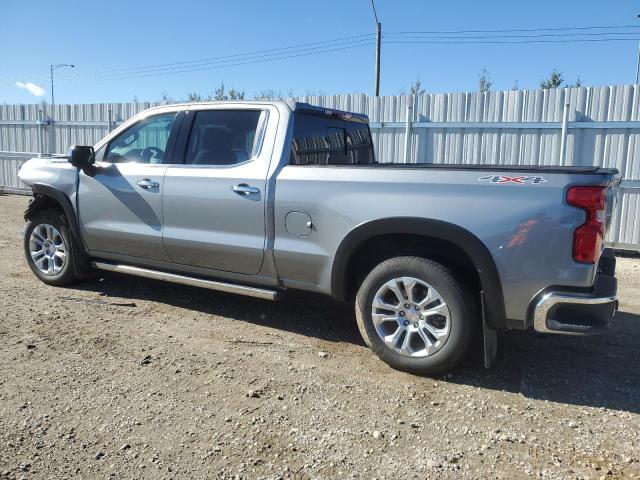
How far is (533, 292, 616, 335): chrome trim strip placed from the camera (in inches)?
128

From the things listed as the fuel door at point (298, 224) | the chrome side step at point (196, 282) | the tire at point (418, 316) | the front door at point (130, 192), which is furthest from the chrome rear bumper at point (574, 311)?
the front door at point (130, 192)

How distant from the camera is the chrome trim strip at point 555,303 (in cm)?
325

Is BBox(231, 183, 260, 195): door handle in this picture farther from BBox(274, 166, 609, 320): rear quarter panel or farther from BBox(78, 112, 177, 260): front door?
BBox(78, 112, 177, 260): front door

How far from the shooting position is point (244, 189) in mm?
4355

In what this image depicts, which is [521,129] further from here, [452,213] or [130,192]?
[130,192]

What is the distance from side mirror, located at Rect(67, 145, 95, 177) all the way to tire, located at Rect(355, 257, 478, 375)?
2964 millimetres

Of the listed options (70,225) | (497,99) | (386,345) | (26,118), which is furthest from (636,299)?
(26,118)

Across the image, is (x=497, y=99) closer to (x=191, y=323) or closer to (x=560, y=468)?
(x=191, y=323)

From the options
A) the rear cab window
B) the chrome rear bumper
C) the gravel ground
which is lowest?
the gravel ground

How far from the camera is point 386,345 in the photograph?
3.91 metres

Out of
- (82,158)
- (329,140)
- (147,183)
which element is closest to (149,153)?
(147,183)

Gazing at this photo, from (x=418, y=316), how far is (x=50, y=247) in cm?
410

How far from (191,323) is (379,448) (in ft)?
8.02

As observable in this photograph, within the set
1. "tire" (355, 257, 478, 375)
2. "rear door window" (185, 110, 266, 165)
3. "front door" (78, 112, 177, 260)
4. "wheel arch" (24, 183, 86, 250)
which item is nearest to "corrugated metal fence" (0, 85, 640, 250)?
"rear door window" (185, 110, 266, 165)
